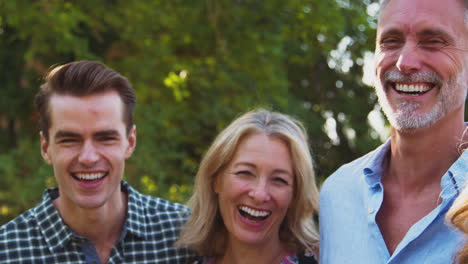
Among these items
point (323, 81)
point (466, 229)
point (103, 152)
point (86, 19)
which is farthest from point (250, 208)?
point (323, 81)

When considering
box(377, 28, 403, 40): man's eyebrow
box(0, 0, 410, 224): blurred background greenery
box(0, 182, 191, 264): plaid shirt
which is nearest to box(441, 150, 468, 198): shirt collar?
box(377, 28, 403, 40): man's eyebrow

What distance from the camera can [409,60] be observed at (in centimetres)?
264

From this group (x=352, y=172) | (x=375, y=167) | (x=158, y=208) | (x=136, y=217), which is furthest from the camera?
(x=158, y=208)

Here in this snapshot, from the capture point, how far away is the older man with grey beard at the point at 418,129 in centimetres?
252

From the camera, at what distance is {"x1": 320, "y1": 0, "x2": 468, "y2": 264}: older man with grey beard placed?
252 cm

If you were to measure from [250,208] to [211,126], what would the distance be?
145 inches

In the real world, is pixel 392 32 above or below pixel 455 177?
above

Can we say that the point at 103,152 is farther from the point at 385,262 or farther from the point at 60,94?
the point at 385,262

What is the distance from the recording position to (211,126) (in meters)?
7.10

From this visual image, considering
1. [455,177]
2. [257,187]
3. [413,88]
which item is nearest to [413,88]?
[413,88]

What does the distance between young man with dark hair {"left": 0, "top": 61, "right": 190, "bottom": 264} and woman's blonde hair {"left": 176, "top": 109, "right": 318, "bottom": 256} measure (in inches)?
6.7

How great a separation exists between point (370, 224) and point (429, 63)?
2.32 feet

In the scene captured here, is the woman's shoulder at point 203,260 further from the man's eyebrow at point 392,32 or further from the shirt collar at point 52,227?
the man's eyebrow at point 392,32

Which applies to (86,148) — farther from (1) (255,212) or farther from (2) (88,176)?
(1) (255,212)
